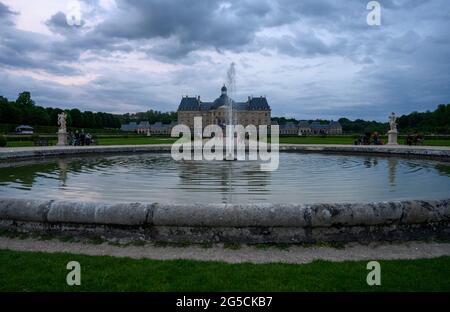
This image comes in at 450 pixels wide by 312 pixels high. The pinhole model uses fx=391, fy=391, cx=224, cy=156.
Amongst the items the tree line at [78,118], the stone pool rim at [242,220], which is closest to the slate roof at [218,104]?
the tree line at [78,118]

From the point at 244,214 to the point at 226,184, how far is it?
463 centimetres

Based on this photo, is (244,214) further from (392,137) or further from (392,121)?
(392,121)

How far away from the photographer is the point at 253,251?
488 centimetres

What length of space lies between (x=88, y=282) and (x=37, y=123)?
322 feet

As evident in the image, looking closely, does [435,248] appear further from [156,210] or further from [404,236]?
[156,210]

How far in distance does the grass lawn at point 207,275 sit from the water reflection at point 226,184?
3.16 meters

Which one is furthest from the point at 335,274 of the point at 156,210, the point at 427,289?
the point at 156,210

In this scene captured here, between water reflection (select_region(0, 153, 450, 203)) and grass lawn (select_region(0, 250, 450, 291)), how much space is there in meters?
3.16

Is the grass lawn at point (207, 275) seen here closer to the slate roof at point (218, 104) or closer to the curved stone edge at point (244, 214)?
the curved stone edge at point (244, 214)

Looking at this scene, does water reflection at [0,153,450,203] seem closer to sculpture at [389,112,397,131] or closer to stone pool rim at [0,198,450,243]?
stone pool rim at [0,198,450,243]

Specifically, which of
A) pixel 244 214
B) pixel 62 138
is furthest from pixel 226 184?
pixel 62 138

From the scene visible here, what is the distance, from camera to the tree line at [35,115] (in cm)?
8162

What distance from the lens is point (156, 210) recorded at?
5.18 m

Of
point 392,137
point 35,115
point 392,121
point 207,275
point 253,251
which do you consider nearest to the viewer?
Result: point 207,275
